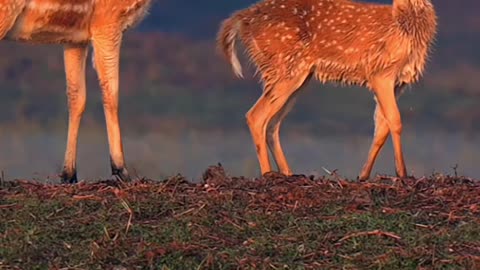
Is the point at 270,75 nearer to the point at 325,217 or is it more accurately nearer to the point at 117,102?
the point at 117,102

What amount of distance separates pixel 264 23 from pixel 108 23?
6.18 ft

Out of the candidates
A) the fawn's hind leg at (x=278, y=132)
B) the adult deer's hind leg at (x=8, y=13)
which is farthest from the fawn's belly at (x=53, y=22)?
the fawn's hind leg at (x=278, y=132)

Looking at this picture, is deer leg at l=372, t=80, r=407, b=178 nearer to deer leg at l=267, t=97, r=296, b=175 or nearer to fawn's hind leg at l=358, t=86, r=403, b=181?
fawn's hind leg at l=358, t=86, r=403, b=181

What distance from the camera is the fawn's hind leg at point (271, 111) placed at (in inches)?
454

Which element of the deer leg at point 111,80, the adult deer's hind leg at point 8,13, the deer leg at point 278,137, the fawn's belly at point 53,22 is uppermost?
the adult deer's hind leg at point 8,13

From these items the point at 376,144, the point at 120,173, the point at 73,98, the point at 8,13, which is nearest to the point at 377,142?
the point at 376,144

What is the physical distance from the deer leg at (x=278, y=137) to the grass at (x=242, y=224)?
255cm

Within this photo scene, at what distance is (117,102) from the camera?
435 inches

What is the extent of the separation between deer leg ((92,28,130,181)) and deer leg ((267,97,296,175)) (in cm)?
180

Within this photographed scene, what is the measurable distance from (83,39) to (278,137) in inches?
96.4

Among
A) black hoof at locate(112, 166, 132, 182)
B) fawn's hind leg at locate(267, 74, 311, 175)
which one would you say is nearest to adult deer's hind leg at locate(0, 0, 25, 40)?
black hoof at locate(112, 166, 132, 182)

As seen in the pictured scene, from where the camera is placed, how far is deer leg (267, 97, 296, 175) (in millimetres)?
11625

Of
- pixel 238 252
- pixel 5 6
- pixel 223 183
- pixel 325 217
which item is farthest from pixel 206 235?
pixel 5 6

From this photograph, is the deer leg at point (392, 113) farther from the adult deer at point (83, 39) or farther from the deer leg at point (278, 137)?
the adult deer at point (83, 39)
